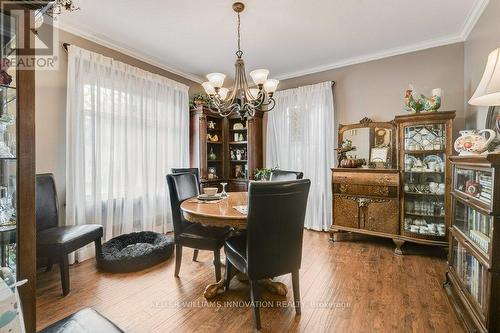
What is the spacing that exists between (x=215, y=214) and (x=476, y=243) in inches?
71.4

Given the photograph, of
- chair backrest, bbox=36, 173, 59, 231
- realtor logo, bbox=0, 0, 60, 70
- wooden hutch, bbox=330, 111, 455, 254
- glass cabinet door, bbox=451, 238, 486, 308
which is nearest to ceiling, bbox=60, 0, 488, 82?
wooden hutch, bbox=330, 111, 455, 254

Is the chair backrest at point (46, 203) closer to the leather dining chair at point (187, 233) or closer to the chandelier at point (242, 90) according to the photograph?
the leather dining chair at point (187, 233)

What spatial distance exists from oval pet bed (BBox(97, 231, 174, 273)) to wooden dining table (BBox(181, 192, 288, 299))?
2.85 feet

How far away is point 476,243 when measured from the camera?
64.6 inches

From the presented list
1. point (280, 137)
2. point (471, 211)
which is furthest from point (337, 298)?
point (280, 137)

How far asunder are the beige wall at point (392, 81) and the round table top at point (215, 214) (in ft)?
8.56

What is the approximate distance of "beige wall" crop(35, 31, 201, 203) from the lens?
98.3 inches

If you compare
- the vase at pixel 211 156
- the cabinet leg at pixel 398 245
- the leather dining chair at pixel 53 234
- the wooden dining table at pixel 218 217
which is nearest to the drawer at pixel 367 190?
the cabinet leg at pixel 398 245

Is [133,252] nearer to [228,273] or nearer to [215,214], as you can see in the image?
[228,273]

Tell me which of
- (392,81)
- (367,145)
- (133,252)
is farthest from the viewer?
(367,145)

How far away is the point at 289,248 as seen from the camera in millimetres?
1722

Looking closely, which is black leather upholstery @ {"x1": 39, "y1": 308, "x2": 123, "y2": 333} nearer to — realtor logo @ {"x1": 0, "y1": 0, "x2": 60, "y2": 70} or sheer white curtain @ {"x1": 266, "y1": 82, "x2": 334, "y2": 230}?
realtor logo @ {"x1": 0, "y1": 0, "x2": 60, "y2": 70}

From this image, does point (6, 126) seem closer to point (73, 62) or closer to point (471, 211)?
point (73, 62)

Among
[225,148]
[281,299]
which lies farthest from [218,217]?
[225,148]
